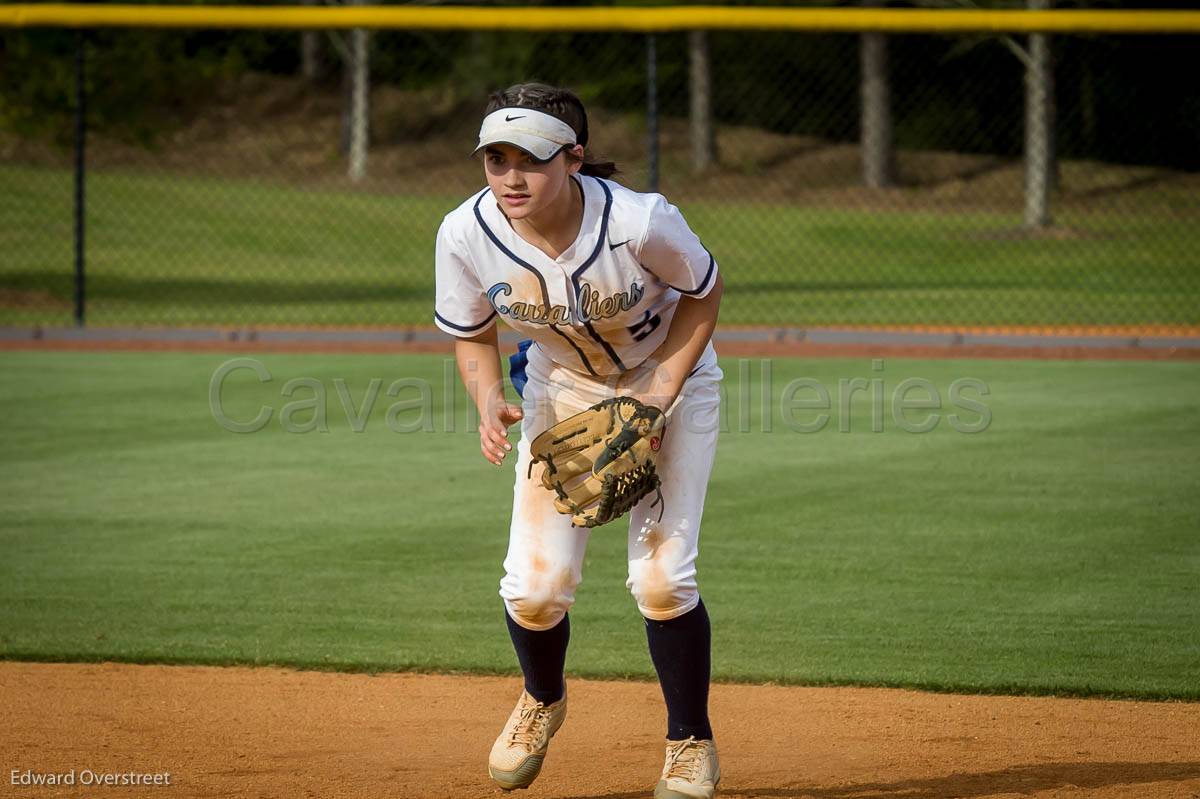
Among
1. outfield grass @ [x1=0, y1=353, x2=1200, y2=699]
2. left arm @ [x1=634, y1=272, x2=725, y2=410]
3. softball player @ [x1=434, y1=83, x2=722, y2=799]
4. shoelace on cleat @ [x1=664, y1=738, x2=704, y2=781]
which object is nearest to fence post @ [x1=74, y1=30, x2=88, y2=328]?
outfield grass @ [x1=0, y1=353, x2=1200, y2=699]

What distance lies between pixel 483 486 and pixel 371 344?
5.35 m

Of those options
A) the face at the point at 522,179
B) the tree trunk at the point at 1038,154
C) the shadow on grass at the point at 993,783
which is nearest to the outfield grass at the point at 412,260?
the tree trunk at the point at 1038,154

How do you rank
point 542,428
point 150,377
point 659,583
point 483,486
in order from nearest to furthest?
point 659,583 < point 542,428 < point 483,486 < point 150,377

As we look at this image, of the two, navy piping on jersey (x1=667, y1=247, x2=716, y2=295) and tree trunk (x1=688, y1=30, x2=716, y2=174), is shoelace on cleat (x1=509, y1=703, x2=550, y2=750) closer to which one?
navy piping on jersey (x1=667, y1=247, x2=716, y2=295)

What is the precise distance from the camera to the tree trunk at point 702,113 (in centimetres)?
2536

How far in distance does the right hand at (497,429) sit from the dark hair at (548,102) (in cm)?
71

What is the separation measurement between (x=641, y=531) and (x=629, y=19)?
9231mm

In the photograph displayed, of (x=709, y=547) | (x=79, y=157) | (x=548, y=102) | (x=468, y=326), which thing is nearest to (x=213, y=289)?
(x=79, y=157)

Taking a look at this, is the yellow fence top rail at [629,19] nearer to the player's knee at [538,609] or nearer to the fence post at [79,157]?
the fence post at [79,157]

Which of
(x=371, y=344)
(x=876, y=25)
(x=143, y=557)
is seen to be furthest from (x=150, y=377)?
(x=876, y=25)

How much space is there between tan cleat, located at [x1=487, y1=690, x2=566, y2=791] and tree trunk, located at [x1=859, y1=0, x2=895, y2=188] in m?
20.5

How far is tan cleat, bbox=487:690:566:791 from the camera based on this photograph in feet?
12.6

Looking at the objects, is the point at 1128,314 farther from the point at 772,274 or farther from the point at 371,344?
the point at 371,344

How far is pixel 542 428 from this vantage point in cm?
405
